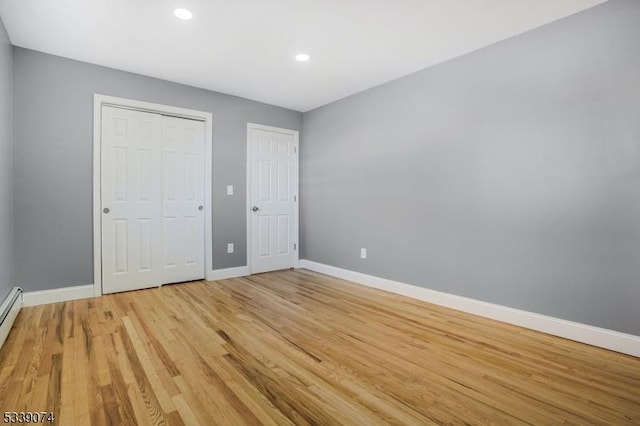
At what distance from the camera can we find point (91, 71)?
3365mm

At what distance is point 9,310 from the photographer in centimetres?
253

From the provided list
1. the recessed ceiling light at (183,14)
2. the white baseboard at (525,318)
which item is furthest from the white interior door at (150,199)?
the white baseboard at (525,318)

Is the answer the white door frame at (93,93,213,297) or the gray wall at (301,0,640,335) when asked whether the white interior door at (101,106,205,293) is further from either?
the gray wall at (301,0,640,335)

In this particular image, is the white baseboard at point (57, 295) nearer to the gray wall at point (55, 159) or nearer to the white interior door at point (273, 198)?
the gray wall at point (55, 159)

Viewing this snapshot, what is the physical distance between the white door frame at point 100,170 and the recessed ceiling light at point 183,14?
1561 mm

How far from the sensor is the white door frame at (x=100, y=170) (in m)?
3.39

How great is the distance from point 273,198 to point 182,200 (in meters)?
1.34

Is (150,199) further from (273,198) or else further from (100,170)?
(273,198)

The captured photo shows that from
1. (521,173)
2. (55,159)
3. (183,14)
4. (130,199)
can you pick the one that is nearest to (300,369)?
(521,173)

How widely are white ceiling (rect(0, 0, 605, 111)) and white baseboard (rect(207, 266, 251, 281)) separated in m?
2.52

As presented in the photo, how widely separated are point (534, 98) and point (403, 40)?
4.05 feet

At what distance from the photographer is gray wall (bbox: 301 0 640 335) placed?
7.37ft

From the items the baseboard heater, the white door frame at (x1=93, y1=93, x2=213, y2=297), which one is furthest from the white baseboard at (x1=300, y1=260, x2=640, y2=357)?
the baseboard heater

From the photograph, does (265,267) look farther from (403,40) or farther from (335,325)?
(403,40)
